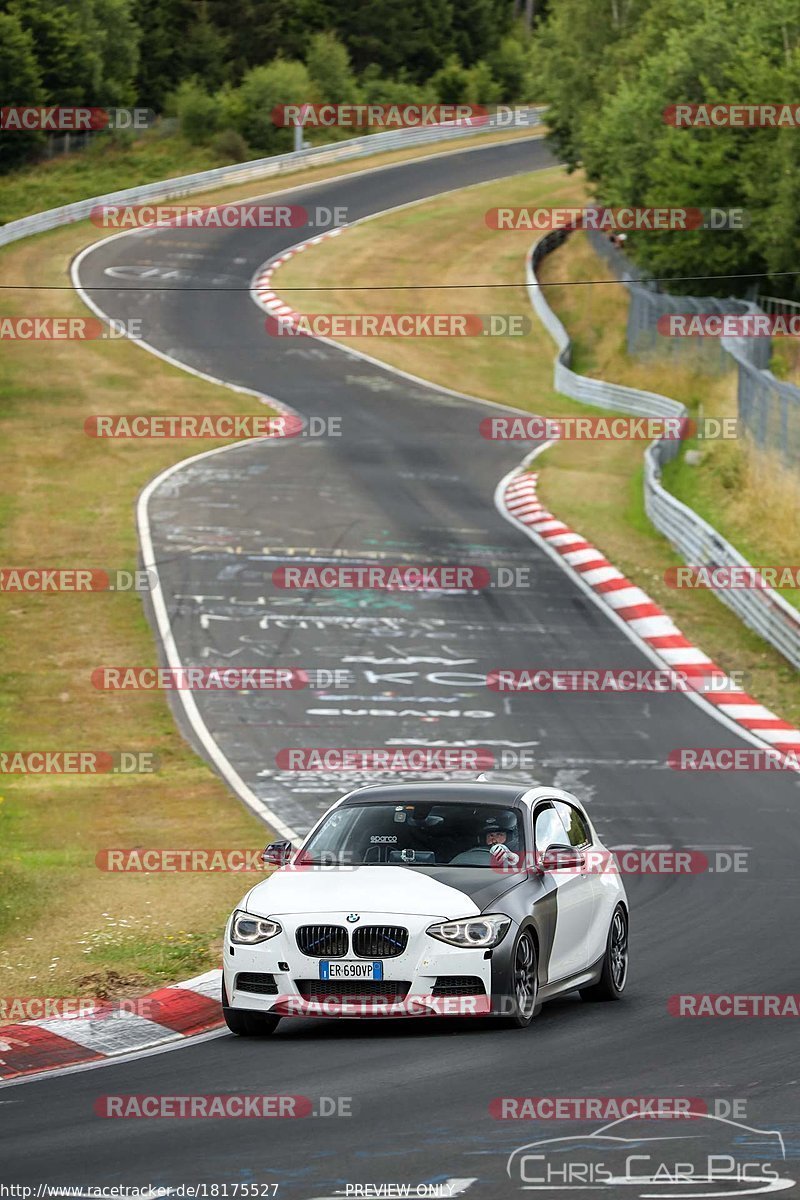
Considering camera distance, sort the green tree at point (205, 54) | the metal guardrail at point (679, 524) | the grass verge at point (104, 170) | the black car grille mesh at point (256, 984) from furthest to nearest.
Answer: the green tree at point (205, 54) < the grass verge at point (104, 170) < the metal guardrail at point (679, 524) < the black car grille mesh at point (256, 984)

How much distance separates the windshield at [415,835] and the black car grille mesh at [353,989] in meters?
1.03

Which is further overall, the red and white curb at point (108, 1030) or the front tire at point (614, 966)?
the front tire at point (614, 966)

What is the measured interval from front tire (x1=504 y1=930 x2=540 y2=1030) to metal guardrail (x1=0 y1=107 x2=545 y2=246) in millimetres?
56481

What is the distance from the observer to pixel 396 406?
46.7m

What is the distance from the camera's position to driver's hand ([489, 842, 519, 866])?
441 inches

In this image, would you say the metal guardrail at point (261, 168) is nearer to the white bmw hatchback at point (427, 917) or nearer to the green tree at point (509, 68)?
the green tree at point (509, 68)

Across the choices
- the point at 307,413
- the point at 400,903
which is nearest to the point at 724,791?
the point at 400,903

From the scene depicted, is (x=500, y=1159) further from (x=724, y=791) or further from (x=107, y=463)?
(x=107, y=463)

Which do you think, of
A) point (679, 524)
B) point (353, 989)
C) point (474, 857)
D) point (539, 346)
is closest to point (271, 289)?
point (539, 346)

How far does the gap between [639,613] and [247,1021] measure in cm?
1913

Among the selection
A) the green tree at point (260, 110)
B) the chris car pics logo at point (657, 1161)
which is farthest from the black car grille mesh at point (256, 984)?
the green tree at point (260, 110)

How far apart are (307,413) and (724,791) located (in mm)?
26202

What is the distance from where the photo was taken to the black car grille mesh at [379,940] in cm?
1034

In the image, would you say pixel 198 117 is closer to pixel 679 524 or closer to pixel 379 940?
pixel 679 524
